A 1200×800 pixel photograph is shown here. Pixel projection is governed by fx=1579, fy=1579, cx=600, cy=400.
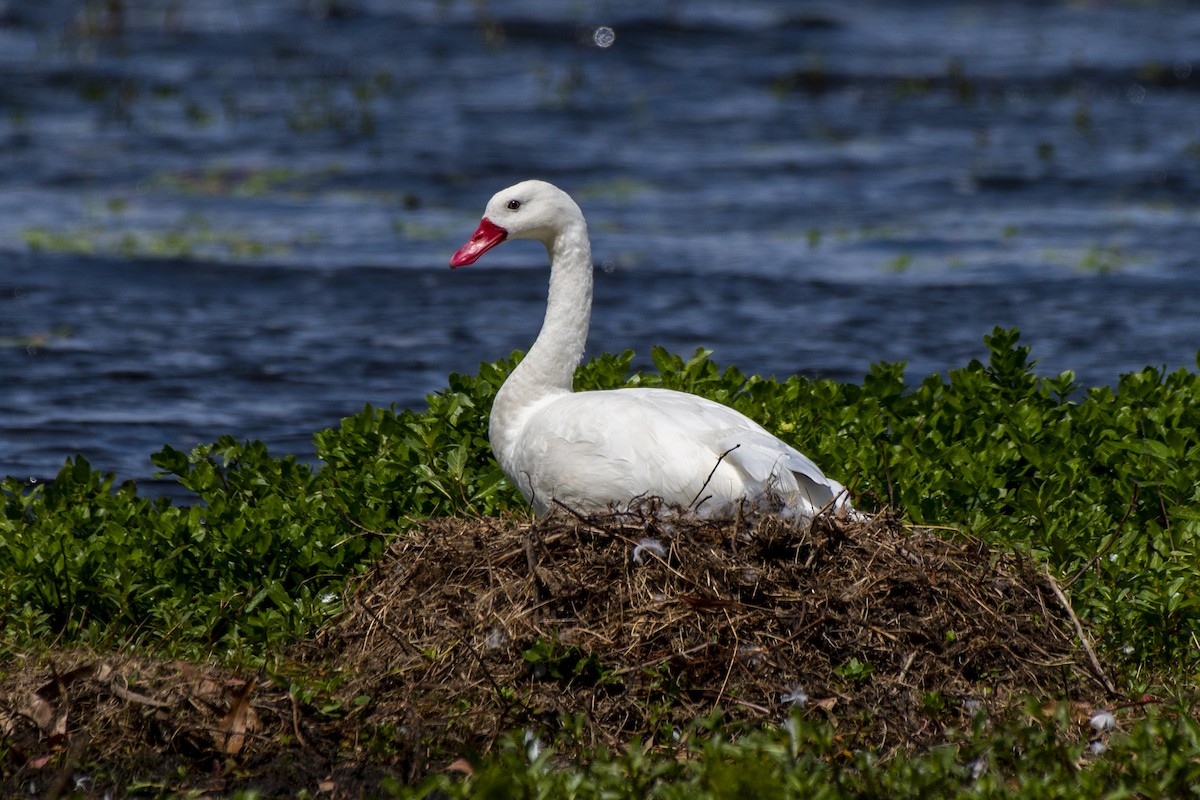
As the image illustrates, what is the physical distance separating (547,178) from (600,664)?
11921 millimetres

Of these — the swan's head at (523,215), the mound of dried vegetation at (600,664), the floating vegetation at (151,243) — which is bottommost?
the floating vegetation at (151,243)

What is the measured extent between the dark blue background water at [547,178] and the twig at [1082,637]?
5.22m

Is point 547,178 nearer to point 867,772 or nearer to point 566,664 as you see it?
point 566,664

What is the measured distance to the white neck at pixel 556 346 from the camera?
625cm

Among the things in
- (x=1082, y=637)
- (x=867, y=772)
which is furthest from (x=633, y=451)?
(x=867, y=772)

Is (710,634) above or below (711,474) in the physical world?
below

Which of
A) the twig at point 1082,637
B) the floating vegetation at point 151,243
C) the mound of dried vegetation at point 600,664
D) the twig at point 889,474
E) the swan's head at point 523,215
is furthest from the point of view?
the floating vegetation at point 151,243

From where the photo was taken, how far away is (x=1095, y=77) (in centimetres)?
2156

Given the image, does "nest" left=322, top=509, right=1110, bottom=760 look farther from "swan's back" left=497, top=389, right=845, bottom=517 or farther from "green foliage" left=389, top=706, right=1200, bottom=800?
"green foliage" left=389, top=706, right=1200, bottom=800

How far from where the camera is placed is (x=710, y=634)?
504 centimetres

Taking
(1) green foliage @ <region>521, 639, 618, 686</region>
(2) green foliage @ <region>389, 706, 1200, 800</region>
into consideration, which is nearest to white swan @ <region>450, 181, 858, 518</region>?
(1) green foliage @ <region>521, 639, 618, 686</region>

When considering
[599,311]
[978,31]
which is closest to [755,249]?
[599,311]

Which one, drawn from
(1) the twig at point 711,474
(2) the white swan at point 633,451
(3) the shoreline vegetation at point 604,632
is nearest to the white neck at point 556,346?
(2) the white swan at point 633,451

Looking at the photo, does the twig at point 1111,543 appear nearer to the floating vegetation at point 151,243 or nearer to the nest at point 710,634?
the nest at point 710,634
